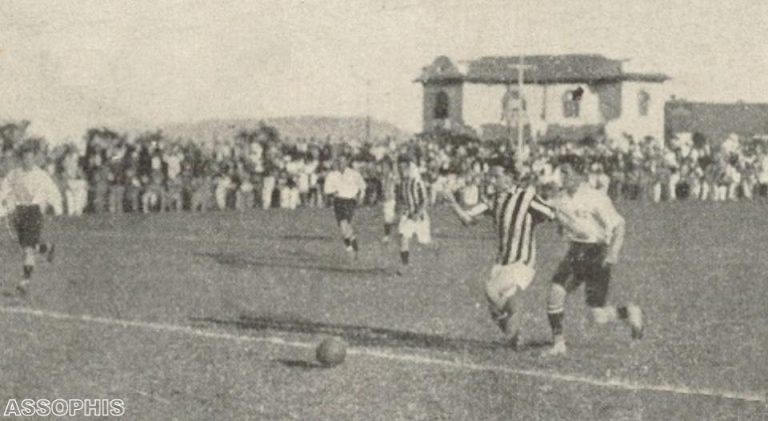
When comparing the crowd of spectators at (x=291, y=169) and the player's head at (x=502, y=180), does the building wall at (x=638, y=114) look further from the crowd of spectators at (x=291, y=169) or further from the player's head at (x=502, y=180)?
the player's head at (x=502, y=180)

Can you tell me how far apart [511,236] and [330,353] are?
1.98 meters

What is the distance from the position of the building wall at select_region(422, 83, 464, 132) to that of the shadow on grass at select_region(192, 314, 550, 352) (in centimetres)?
6589

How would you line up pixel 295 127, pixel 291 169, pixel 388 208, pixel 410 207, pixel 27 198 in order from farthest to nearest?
pixel 295 127 → pixel 291 169 → pixel 388 208 → pixel 410 207 → pixel 27 198

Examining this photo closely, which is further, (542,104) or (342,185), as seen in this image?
(542,104)

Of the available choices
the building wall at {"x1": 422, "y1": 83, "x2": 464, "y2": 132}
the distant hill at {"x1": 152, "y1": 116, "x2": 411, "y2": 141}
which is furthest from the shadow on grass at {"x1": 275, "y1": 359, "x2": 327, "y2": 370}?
the building wall at {"x1": 422, "y1": 83, "x2": 464, "y2": 132}

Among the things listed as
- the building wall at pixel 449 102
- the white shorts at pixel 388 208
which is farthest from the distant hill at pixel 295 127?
the white shorts at pixel 388 208

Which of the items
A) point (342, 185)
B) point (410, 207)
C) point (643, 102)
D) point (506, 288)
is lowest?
point (506, 288)

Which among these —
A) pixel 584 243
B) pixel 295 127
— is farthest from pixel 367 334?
pixel 295 127

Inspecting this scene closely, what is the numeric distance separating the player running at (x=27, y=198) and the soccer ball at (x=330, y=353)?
22.1 ft

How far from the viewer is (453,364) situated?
464 inches

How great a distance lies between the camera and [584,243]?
12375 mm

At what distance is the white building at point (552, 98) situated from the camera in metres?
80.0

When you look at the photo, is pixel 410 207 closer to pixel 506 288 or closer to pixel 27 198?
pixel 27 198

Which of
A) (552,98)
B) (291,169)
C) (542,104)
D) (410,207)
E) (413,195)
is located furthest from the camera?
(552,98)
